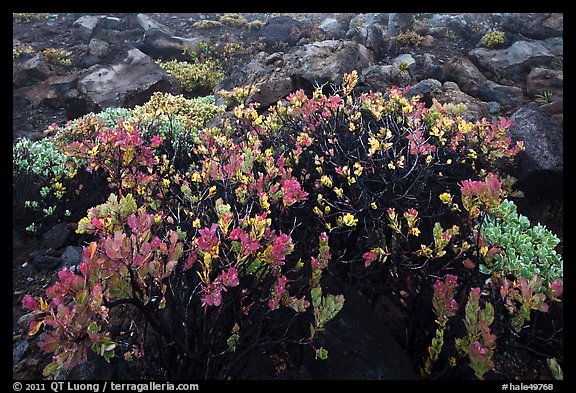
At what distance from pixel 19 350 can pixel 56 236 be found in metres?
1.44

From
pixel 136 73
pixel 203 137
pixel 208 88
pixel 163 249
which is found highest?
pixel 163 249

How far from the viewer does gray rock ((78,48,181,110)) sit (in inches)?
335

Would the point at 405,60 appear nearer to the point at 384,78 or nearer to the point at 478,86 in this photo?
the point at 478,86

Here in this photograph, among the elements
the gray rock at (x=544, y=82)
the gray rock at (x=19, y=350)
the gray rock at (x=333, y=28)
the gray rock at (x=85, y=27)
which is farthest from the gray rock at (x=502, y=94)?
the gray rock at (x=85, y=27)

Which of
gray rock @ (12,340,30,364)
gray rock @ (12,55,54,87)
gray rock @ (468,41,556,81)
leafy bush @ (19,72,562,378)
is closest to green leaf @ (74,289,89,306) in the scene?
leafy bush @ (19,72,562,378)

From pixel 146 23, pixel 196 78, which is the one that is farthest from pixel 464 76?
pixel 146 23

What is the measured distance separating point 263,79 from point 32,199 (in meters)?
4.46

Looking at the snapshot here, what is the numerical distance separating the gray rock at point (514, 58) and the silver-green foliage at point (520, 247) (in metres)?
7.35

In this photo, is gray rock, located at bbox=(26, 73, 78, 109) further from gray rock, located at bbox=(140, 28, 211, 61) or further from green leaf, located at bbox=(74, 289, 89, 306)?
green leaf, located at bbox=(74, 289, 89, 306)

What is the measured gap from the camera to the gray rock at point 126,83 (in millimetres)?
8516

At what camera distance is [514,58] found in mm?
9055

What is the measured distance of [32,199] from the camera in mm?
4211

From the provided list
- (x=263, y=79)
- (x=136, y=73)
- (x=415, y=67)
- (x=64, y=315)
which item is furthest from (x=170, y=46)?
(x=64, y=315)

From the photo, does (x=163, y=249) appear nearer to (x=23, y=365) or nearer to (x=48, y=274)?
(x=23, y=365)
